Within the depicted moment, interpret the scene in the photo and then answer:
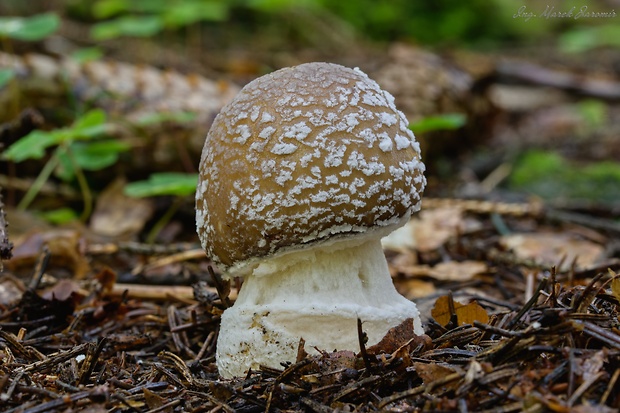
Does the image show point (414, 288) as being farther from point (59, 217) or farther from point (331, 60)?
point (331, 60)

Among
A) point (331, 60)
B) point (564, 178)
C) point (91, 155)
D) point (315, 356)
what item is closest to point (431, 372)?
point (315, 356)

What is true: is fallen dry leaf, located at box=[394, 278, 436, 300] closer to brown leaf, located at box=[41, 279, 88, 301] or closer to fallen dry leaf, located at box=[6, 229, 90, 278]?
brown leaf, located at box=[41, 279, 88, 301]

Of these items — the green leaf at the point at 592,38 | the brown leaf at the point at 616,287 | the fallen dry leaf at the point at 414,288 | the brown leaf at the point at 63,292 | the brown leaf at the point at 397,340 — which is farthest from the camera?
the green leaf at the point at 592,38

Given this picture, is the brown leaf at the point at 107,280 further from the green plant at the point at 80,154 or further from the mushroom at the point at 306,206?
the green plant at the point at 80,154

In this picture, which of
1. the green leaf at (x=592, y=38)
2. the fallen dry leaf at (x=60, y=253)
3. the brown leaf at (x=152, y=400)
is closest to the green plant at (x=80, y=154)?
the fallen dry leaf at (x=60, y=253)

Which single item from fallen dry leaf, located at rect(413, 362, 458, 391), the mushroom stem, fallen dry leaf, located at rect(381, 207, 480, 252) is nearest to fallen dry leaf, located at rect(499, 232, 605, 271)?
fallen dry leaf, located at rect(381, 207, 480, 252)

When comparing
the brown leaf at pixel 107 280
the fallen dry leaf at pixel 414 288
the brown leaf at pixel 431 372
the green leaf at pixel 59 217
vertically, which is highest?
the brown leaf at pixel 431 372

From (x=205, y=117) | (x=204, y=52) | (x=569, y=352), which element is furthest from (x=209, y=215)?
(x=204, y=52)

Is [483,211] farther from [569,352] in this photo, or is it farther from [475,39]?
[475,39]
